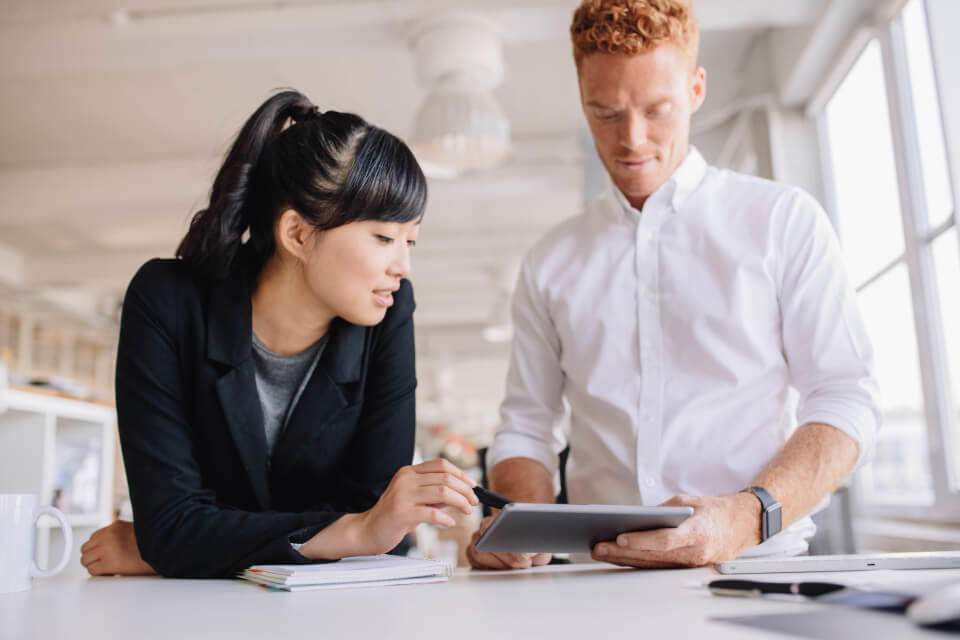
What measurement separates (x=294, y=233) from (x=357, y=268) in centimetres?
13

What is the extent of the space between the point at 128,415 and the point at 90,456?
2687mm

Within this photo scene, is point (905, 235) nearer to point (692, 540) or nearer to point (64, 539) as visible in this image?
point (692, 540)

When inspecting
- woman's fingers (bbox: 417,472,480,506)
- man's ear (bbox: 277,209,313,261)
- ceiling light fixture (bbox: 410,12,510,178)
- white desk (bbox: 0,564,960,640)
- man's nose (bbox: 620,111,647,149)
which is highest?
ceiling light fixture (bbox: 410,12,510,178)

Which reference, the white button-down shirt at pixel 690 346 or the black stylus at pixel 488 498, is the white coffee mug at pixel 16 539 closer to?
the black stylus at pixel 488 498

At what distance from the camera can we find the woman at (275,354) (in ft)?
3.86

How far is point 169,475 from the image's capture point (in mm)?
1172

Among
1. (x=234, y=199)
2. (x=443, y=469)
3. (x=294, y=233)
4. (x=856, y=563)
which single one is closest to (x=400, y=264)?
(x=294, y=233)

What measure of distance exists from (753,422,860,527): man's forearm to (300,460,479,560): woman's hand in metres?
0.51

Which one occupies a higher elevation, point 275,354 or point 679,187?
Result: point 679,187

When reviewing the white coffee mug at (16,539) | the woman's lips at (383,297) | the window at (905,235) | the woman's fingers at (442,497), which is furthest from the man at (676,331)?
the window at (905,235)

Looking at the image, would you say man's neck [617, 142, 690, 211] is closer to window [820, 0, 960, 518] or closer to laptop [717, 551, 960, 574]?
laptop [717, 551, 960, 574]

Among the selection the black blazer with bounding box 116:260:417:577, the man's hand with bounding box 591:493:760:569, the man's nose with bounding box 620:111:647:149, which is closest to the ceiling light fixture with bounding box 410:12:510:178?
the man's nose with bounding box 620:111:647:149

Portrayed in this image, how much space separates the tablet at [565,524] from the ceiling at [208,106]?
105cm

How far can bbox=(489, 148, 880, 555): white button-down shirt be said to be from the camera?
4.71 feet
